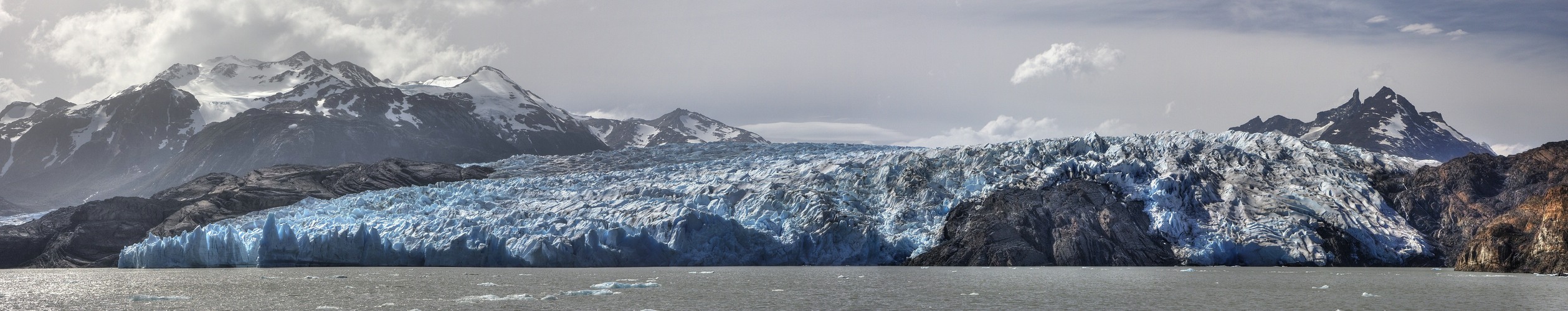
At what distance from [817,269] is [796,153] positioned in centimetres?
2979

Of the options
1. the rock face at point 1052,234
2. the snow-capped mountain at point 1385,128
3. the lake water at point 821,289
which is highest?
the snow-capped mountain at point 1385,128

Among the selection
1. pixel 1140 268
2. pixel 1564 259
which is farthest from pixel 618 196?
pixel 1564 259

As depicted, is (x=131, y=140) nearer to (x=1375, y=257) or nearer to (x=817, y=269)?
(x=817, y=269)

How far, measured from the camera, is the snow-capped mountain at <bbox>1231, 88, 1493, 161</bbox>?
14212 cm

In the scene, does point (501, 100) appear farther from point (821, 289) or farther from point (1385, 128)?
point (821, 289)

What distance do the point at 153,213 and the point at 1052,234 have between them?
5614 cm

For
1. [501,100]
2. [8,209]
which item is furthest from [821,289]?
[501,100]

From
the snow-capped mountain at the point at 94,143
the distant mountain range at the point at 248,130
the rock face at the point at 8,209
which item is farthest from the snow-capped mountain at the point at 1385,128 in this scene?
the snow-capped mountain at the point at 94,143

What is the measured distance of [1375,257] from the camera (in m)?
51.6

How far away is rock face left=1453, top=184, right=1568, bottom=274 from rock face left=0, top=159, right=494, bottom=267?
63230mm

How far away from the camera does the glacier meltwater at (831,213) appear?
5312 cm

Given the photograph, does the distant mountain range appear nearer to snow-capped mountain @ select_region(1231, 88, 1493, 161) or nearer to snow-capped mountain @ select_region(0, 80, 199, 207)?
snow-capped mountain @ select_region(0, 80, 199, 207)

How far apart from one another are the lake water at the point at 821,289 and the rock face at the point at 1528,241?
4.97 feet

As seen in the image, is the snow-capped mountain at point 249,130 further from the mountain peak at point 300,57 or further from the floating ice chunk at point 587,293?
the floating ice chunk at point 587,293
